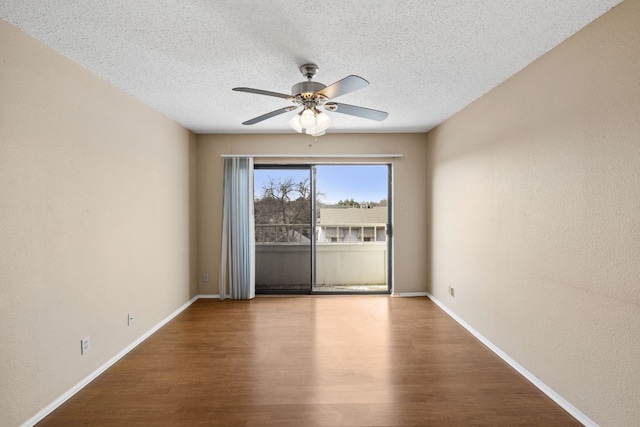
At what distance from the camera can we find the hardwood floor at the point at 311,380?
2027 mm

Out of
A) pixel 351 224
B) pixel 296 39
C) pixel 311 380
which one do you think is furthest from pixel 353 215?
pixel 296 39

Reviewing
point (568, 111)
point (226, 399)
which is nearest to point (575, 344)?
point (568, 111)

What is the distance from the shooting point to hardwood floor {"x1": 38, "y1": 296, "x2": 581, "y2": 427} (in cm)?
203

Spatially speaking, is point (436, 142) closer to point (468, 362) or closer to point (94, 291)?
point (468, 362)

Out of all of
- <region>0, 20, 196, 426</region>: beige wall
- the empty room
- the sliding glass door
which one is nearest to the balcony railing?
the sliding glass door

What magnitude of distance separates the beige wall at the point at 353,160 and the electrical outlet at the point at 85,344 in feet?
7.48

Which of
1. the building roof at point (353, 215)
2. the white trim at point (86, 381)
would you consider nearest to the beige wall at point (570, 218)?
the building roof at point (353, 215)

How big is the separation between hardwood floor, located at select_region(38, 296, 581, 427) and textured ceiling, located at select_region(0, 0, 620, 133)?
7.96 feet

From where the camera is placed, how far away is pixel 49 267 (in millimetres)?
2125

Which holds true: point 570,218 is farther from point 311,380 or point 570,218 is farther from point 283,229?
point 283,229

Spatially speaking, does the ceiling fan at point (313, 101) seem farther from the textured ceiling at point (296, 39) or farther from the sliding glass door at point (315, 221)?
the sliding glass door at point (315, 221)

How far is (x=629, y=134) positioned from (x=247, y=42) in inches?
90.3

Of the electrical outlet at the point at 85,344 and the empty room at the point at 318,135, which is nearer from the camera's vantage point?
the empty room at the point at 318,135

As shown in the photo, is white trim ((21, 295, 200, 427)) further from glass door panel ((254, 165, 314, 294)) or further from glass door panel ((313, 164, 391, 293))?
glass door panel ((313, 164, 391, 293))
